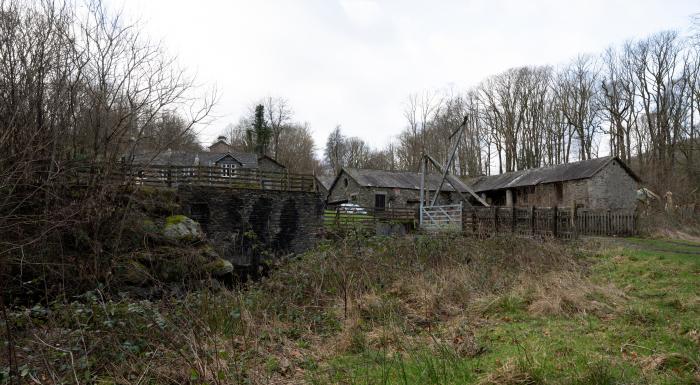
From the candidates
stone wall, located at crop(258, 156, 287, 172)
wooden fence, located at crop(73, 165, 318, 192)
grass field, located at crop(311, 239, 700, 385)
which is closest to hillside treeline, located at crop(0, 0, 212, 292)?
wooden fence, located at crop(73, 165, 318, 192)

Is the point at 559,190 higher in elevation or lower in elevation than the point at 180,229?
higher

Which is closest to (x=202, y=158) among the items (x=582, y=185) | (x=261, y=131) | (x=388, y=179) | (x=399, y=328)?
(x=261, y=131)

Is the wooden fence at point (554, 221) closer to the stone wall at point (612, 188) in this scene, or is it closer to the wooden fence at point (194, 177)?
the wooden fence at point (194, 177)

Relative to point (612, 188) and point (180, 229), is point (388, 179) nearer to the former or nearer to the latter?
point (612, 188)

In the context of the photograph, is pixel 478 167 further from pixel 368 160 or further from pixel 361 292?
pixel 361 292

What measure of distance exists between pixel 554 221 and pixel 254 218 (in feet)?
41.0

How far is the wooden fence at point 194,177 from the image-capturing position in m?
10.7

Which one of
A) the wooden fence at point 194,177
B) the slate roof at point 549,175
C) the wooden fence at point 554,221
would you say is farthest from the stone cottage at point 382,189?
the wooden fence at point 554,221

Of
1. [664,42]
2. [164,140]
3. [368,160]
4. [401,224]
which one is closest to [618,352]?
[164,140]

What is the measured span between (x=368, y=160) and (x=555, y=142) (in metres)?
25.7

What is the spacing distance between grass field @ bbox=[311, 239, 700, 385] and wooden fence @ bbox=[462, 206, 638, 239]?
921 cm

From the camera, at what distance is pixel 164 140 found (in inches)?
500

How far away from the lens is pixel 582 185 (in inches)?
1150

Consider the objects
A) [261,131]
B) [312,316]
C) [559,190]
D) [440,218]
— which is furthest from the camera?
[261,131]
